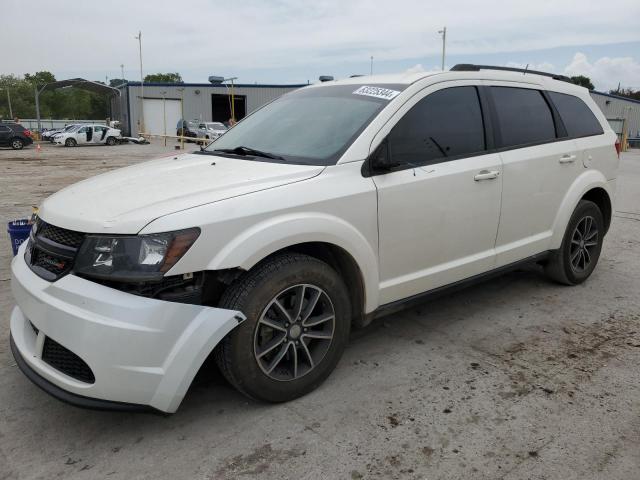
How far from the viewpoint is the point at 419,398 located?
10.0 ft

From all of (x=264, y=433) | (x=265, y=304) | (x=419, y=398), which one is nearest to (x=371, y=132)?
(x=265, y=304)

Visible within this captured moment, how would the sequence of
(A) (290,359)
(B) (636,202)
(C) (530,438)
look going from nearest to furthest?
(C) (530,438)
(A) (290,359)
(B) (636,202)

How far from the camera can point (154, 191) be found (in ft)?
9.32

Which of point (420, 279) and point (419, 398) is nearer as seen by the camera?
point (419, 398)

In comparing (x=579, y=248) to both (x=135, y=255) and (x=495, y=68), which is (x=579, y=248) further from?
(x=135, y=255)

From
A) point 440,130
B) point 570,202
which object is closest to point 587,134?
point 570,202

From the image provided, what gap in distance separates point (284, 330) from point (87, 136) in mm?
37343

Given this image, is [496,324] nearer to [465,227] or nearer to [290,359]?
[465,227]

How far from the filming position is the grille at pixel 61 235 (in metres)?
2.61

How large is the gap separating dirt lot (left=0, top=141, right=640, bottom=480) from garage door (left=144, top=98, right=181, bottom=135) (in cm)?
4915

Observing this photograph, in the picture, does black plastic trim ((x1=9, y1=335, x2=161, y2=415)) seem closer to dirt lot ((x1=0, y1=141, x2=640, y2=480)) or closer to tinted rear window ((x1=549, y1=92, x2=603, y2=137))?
dirt lot ((x1=0, y1=141, x2=640, y2=480))

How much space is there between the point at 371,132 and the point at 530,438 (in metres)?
1.86

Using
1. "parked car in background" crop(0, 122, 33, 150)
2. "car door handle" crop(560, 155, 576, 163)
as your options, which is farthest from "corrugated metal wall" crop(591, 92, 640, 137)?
"car door handle" crop(560, 155, 576, 163)

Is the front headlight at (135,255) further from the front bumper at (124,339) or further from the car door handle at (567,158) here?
the car door handle at (567,158)
